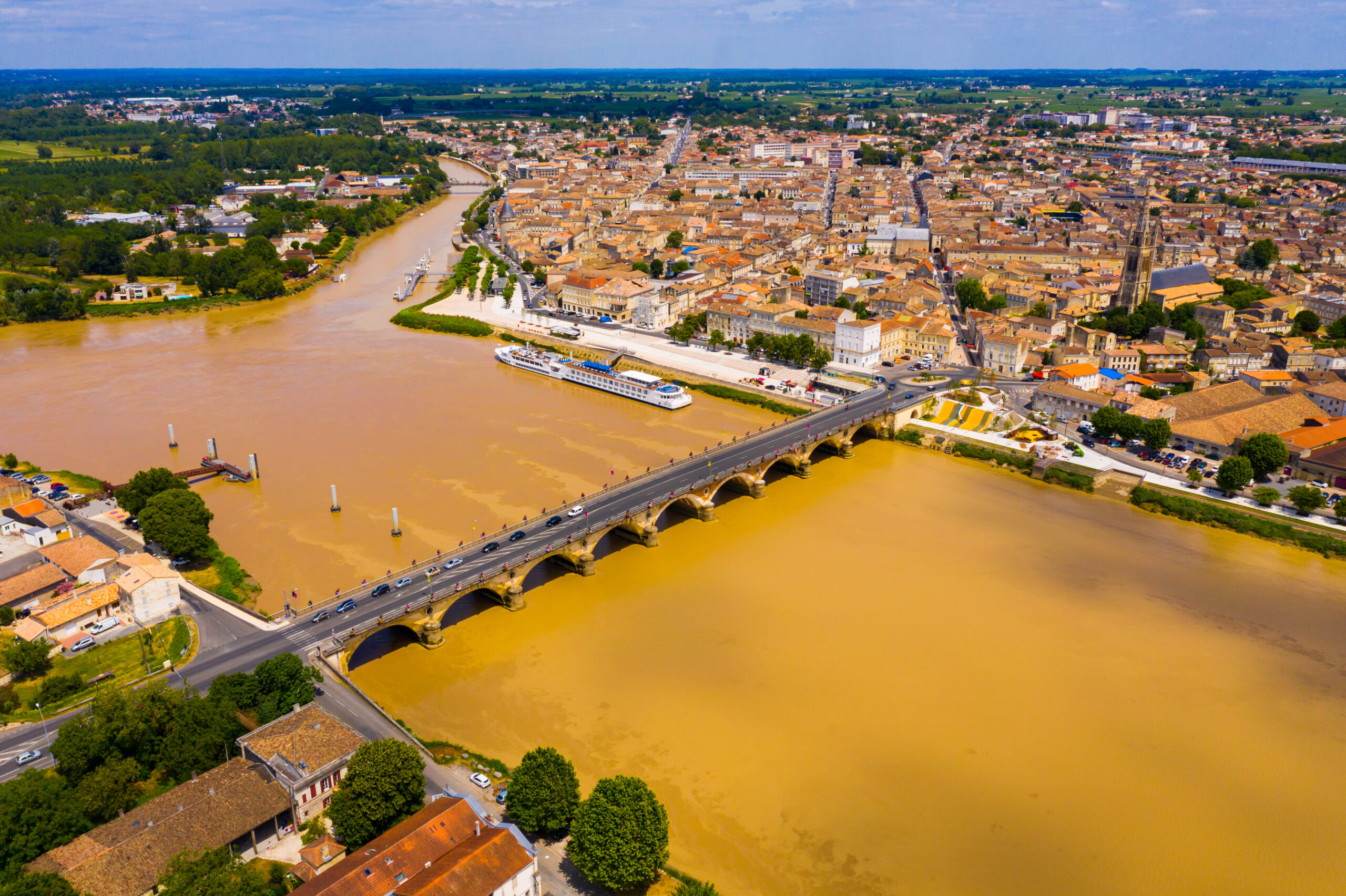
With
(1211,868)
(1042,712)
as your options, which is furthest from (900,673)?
(1211,868)

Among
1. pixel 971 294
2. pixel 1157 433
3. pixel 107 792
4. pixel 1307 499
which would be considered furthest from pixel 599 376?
pixel 107 792

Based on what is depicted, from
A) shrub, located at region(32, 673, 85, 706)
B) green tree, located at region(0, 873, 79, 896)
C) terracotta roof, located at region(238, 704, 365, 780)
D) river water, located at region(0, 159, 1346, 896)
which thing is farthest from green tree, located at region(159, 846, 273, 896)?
shrub, located at region(32, 673, 85, 706)

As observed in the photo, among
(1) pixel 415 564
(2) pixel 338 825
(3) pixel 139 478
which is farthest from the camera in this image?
(3) pixel 139 478

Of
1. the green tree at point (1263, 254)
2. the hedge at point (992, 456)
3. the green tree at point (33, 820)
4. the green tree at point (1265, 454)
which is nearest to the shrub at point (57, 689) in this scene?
the green tree at point (33, 820)

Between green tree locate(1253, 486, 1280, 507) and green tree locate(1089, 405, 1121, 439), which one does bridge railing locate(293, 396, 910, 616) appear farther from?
green tree locate(1253, 486, 1280, 507)

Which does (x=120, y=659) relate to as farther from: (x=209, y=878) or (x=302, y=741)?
(x=209, y=878)

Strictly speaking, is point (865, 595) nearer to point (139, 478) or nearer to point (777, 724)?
point (777, 724)

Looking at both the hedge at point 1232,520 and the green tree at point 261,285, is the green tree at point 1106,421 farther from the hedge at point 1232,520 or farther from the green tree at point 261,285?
the green tree at point 261,285
